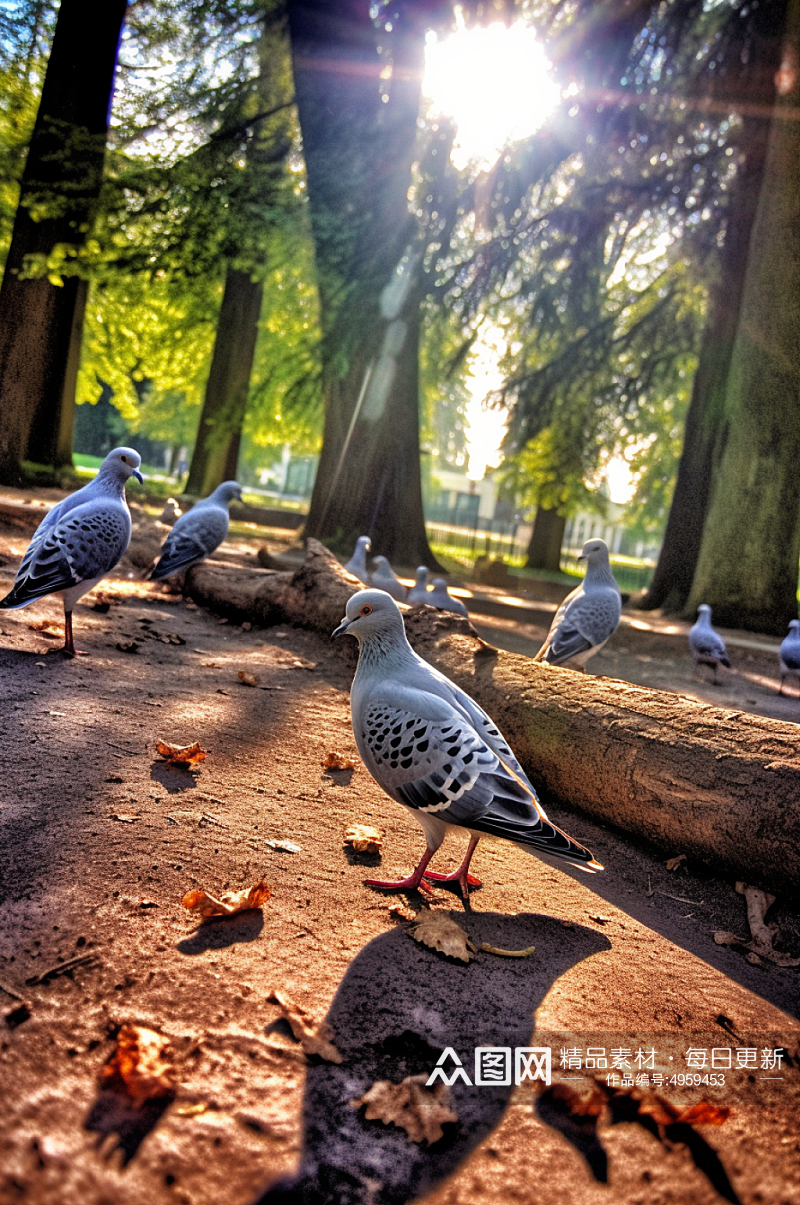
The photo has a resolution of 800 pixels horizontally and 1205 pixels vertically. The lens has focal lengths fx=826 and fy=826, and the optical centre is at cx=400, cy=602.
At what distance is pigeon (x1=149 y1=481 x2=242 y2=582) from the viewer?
8141mm

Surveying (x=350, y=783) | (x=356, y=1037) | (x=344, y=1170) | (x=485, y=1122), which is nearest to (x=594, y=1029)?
(x=485, y=1122)

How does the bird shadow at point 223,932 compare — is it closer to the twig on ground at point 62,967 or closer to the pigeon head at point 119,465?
the twig on ground at point 62,967

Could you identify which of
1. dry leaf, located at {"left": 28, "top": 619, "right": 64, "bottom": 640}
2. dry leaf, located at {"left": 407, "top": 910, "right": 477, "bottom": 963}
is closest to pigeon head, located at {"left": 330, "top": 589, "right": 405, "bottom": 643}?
dry leaf, located at {"left": 407, "top": 910, "right": 477, "bottom": 963}

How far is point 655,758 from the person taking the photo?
425cm

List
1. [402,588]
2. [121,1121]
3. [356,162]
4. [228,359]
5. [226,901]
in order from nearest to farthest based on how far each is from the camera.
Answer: [121,1121] < [226,901] < [402,588] < [356,162] < [228,359]

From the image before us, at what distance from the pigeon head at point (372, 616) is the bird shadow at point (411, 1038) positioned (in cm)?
126

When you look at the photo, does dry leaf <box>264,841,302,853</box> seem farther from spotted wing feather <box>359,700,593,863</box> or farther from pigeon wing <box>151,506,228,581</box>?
pigeon wing <box>151,506,228,581</box>

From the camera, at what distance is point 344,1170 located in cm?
191

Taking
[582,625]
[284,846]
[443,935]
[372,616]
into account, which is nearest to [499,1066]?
[443,935]

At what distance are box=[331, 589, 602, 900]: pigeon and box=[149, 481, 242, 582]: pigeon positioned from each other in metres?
4.90

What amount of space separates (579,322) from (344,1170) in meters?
16.4

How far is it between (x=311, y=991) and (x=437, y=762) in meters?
0.97

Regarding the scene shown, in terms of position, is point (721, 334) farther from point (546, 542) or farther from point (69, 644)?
point (69, 644)

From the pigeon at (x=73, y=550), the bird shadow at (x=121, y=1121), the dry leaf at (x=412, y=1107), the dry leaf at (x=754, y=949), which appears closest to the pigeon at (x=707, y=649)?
the dry leaf at (x=754, y=949)
